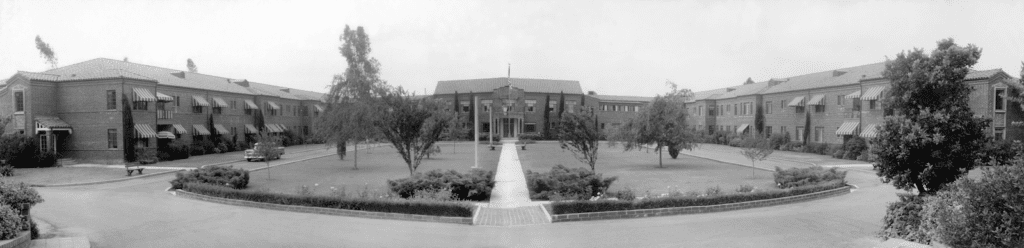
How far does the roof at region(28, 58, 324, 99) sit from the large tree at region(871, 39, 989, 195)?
44.5 m

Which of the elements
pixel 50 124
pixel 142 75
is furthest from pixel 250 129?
pixel 50 124

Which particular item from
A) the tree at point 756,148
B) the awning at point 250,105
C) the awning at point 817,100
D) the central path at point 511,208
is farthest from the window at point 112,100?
the awning at point 817,100

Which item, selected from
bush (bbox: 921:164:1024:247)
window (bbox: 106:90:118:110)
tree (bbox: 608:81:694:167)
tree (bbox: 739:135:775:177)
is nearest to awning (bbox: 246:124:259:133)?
window (bbox: 106:90:118:110)

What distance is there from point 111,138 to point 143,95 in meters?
3.59

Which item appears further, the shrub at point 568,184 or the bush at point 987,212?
the shrub at point 568,184

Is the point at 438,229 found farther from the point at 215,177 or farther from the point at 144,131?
the point at 144,131

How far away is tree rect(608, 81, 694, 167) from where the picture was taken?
36281 mm

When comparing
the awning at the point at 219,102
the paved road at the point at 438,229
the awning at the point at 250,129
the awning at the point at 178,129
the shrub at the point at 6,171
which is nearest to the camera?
the paved road at the point at 438,229

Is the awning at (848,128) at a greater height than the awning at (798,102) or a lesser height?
lesser

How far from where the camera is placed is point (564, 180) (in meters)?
20.0

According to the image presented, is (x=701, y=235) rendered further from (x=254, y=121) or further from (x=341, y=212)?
(x=254, y=121)

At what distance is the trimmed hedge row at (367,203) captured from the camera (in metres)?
16.3

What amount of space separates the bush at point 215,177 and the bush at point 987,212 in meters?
22.6

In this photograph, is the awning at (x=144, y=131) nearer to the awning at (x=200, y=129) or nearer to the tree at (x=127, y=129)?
the tree at (x=127, y=129)
